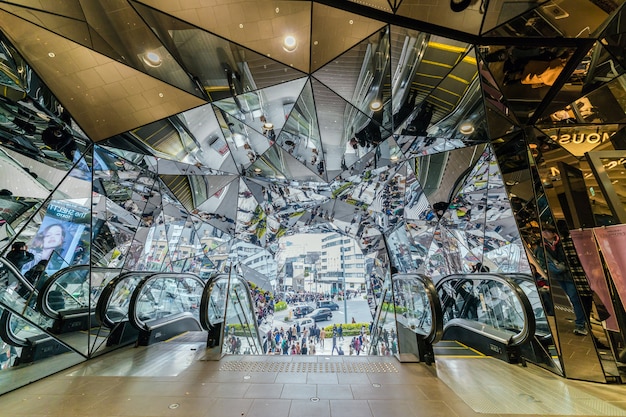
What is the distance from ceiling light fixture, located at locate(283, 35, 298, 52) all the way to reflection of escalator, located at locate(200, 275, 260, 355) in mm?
4550

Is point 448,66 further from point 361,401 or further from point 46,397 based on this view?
point 46,397

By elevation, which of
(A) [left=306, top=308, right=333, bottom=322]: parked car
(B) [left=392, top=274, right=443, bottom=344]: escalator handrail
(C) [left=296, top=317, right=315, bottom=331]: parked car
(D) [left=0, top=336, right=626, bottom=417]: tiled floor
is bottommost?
(C) [left=296, top=317, right=315, bottom=331]: parked car

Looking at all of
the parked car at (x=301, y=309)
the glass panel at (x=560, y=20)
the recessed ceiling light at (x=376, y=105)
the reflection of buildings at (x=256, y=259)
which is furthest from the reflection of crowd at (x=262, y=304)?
the glass panel at (x=560, y=20)

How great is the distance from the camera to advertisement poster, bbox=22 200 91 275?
3867mm

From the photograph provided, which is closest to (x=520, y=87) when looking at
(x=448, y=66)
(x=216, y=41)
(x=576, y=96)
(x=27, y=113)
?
(x=576, y=96)

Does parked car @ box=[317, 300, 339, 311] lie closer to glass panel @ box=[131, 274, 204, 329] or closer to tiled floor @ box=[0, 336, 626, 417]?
glass panel @ box=[131, 274, 204, 329]

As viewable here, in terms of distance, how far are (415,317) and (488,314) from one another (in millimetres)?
2180

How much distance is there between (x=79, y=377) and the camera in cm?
358

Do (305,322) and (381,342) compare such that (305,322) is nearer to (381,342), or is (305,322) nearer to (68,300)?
(381,342)

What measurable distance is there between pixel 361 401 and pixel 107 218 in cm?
605

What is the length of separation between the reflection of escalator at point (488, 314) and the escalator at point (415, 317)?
1.51m

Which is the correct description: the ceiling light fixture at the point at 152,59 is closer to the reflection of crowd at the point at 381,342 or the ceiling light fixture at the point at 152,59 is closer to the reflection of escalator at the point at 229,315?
the reflection of escalator at the point at 229,315

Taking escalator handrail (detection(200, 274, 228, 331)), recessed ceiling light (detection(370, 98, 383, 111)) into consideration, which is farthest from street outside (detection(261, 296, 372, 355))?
recessed ceiling light (detection(370, 98, 383, 111))

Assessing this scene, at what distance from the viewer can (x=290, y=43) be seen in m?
3.46
